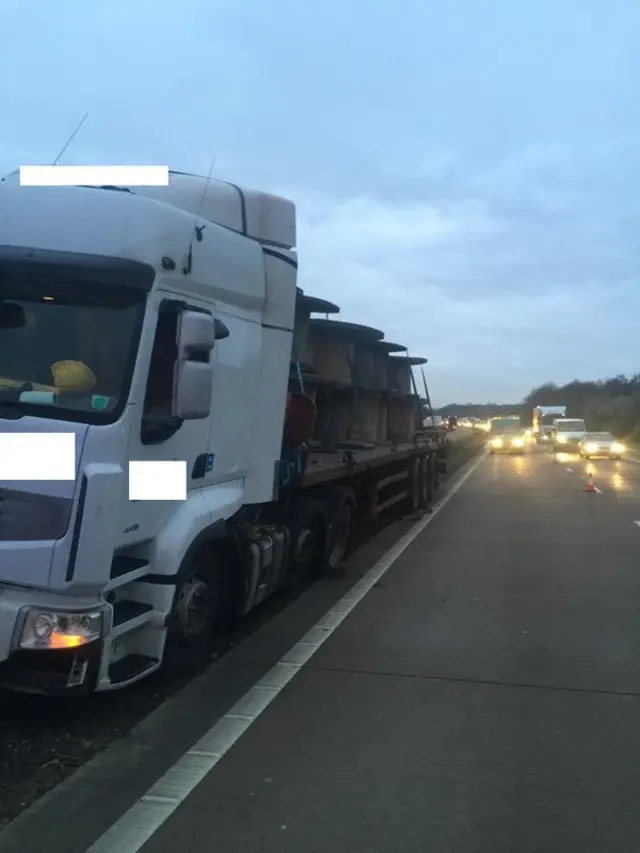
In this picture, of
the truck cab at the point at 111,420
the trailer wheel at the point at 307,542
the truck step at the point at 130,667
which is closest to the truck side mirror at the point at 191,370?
the truck cab at the point at 111,420

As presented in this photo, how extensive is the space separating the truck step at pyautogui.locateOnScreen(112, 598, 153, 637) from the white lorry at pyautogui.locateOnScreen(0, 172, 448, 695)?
0.02 m

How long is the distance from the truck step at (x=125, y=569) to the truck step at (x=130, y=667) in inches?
19.1

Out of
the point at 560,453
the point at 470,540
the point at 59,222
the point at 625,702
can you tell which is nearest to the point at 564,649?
the point at 625,702

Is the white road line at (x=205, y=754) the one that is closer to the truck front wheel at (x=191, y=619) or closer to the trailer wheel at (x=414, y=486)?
the truck front wheel at (x=191, y=619)

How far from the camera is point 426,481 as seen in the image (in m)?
18.9

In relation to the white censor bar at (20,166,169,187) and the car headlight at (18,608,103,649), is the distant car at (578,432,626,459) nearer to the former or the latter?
the white censor bar at (20,166,169,187)

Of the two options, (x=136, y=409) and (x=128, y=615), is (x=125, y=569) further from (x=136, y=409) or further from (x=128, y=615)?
(x=136, y=409)

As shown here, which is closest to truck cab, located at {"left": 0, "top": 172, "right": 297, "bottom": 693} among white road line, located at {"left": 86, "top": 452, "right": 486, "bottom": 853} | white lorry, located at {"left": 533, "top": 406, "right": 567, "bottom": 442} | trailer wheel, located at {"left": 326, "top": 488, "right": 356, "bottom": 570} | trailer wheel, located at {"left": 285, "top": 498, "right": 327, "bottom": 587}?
white road line, located at {"left": 86, "top": 452, "right": 486, "bottom": 853}

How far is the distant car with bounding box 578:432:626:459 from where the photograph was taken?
42562 millimetres

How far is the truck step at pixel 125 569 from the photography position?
534 cm

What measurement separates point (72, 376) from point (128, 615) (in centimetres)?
145

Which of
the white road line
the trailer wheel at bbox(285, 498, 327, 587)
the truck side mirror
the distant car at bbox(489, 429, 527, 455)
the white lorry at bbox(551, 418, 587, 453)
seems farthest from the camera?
Answer: the distant car at bbox(489, 429, 527, 455)

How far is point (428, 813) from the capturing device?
451cm

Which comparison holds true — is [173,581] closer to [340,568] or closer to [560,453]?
[340,568]
